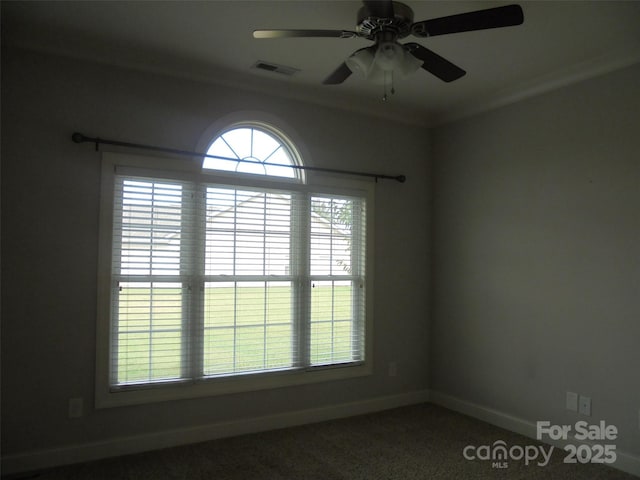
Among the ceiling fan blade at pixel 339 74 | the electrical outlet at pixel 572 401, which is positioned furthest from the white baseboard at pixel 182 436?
the ceiling fan blade at pixel 339 74

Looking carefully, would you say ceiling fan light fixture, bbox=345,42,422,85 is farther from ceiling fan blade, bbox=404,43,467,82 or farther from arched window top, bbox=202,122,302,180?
arched window top, bbox=202,122,302,180

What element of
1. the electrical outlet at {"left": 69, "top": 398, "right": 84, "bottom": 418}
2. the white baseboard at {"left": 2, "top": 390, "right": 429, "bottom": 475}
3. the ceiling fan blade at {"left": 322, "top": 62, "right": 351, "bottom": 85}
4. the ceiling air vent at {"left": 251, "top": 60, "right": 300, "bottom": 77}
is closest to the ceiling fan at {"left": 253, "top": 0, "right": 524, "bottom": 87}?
the ceiling fan blade at {"left": 322, "top": 62, "right": 351, "bottom": 85}

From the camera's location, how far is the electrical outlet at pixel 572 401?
10.7 ft

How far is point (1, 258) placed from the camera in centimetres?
283

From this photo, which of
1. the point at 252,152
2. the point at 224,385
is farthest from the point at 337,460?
the point at 252,152

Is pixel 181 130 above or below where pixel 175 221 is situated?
above

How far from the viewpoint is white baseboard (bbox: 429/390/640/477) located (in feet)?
9.71

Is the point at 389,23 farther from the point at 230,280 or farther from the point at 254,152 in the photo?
the point at 230,280

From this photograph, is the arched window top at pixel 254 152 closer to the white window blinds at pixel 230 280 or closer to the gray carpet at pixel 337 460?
the white window blinds at pixel 230 280

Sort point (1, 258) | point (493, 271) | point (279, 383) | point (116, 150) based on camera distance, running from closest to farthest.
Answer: point (1, 258) < point (116, 150) < point (279, 383) < point (493, 271)

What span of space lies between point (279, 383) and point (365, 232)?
145 centimetres

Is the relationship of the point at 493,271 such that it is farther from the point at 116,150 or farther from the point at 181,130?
the point at 116,150

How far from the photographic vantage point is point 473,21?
6.73ft

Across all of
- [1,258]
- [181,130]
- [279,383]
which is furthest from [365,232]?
[1,258]
